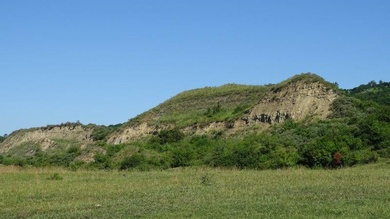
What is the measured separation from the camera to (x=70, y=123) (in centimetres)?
10831

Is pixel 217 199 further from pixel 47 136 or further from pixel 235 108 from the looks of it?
pixel 47 136

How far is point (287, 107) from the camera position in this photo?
58.4 m

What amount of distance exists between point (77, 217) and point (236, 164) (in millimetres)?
25690

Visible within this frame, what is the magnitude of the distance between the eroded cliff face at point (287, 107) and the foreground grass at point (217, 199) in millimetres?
29217

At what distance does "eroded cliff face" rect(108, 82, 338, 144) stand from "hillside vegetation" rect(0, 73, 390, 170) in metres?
0.11

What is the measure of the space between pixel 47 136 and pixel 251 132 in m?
62.3

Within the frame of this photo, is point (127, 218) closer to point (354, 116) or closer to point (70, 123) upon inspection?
point (354, 116)

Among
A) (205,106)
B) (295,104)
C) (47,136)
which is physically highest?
(205,106)

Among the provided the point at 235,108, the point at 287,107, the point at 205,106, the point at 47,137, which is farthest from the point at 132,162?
the point at 47,137

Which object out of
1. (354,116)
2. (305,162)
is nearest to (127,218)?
(305,162)

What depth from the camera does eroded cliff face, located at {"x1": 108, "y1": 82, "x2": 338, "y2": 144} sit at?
55.9 metres

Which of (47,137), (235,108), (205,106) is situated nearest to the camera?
(235,108)

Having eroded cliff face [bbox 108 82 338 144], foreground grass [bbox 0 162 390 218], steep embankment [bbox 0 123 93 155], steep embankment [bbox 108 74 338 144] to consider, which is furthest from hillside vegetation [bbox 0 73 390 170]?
foreground grass [bbox 0 162 390 218]

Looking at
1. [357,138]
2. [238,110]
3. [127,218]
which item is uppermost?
[238,110]
